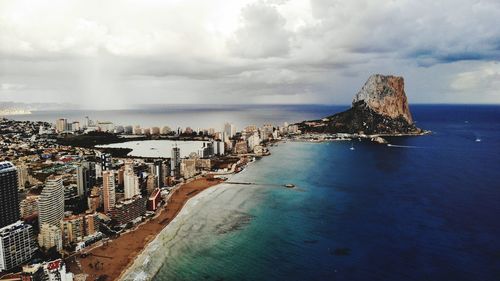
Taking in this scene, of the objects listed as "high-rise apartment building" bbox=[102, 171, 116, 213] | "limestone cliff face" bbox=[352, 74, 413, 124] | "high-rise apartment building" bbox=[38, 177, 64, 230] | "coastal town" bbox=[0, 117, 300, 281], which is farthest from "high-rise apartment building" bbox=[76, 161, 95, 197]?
"limestone cliff face" bbox=[352, 74, 413, 124]

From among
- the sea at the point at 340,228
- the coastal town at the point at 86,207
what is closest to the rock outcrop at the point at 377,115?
the coastal town at the point at 86,207

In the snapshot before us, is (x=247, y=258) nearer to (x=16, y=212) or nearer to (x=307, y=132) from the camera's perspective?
(x=16, y=212)

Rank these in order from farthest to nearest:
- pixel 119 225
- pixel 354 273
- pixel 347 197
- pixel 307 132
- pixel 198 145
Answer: pixel 307 132 → pixel 198 145 → pixel 347 197 → pixel 119 225 → pixel 354 273

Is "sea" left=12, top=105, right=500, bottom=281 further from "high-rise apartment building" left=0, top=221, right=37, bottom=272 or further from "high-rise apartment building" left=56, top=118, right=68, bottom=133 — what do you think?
"high-rise apartment building" left=56, top=118, right=68, bottom=133

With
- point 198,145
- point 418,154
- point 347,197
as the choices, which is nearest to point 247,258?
point 347,197

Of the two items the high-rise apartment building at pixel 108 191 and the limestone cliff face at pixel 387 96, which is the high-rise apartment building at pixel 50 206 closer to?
the high-rise apartment building at pixel 108 191

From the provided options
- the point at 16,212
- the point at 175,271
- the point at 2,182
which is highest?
the point at 2,182

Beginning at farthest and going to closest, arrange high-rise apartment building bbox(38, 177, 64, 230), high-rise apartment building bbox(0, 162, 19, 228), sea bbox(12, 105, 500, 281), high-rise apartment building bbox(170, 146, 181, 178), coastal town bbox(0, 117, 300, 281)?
high-rise apartment building bbox(170, 146, 181, 178), high-rise apartment building bbox(38, 177, 64, 230), high-rise apartment building bbox(0, 162, 19, 228), coastal town bbox(0, 117, 300, 281), sea bbox(12, 105, 500, 281)
